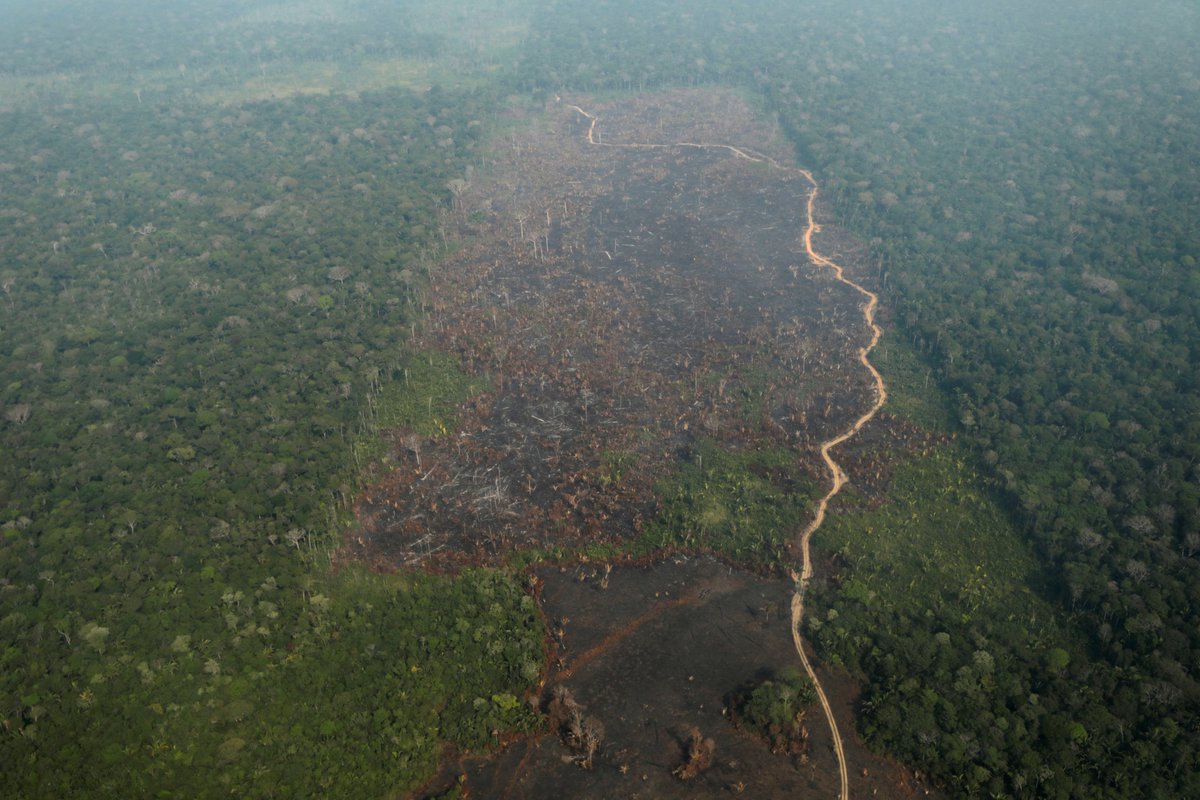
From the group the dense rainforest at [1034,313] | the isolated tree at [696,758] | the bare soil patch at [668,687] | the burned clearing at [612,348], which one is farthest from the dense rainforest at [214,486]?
the dense rainforest at [1034,313]

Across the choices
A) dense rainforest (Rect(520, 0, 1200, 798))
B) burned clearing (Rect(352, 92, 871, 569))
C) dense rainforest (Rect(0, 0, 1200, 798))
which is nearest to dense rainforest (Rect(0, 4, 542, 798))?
dense rainforest (Rect(0, 0, 1200, 798))

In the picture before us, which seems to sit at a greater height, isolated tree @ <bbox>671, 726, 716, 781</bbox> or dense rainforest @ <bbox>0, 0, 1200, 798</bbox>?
dense rainforest @ <bbox>0, 0, 1200, 798</bbox>

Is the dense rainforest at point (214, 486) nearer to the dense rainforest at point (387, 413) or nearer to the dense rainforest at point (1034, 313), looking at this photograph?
the dense rainforest at point (387, 413)

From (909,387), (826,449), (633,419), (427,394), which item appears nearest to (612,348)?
(633,419)

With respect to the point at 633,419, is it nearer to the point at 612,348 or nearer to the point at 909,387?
the point at 612,348

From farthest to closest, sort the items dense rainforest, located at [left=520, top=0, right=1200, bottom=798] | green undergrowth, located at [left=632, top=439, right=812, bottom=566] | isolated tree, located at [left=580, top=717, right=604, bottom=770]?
green undergrowth, located at [left=632, top=439, right=812, bottom=566] < dense rainforest, located at [left=520, top=0, right=1200, bottom=798] < isolated tree, located at [left=580, top=717, right=604, bottom=770]

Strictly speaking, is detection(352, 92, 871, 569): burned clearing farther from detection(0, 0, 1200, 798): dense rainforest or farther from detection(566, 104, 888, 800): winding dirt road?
detection(0, 0, 1200, 798): dense rainforest

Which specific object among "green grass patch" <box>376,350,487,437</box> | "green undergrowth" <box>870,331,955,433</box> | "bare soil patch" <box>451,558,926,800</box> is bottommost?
"bare soil patch" <box>451,558,926,800</box>
